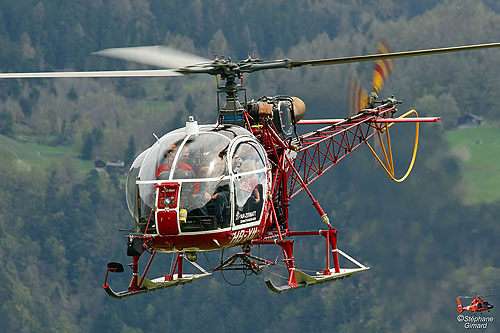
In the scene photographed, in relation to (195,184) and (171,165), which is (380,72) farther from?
(195,184)

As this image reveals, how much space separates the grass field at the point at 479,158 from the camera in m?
63.3

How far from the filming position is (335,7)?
12988 cm

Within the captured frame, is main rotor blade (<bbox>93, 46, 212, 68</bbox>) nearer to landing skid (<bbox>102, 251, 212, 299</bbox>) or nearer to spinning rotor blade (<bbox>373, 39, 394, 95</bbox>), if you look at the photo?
landing skid (<bbox>102, 251, 212, 299</bbox>)

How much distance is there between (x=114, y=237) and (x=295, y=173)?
82.1m

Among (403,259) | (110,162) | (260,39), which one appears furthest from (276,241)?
(260,39)

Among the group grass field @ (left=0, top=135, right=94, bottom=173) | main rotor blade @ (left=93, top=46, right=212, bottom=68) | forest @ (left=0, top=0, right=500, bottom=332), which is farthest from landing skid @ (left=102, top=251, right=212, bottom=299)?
grass field @ (left=0, top=135, right=94, bottom=173)

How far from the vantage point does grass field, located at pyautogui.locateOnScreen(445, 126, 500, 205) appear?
63312 mm

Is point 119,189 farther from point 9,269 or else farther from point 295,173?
point 295,173

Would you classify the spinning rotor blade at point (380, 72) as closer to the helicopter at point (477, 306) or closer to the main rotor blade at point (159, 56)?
the main rotor blade at point (159, 56)

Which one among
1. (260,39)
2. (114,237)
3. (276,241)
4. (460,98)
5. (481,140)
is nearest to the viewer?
(276,241)

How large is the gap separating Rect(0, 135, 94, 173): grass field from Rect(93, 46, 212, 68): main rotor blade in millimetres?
88501

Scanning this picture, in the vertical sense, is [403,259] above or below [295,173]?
below

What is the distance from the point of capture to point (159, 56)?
24.6 metres

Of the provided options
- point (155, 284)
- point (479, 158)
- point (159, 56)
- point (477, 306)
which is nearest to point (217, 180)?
point (159, 56)
